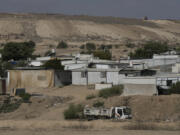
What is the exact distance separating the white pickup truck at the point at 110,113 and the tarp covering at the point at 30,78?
1679 cm

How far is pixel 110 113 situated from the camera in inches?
1220

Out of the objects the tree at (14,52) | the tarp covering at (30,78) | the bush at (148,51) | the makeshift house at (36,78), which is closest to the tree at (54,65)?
the makeshift house at (36,78)

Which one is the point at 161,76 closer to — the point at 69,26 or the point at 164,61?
the point at 164,61

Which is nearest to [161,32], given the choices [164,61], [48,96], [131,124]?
[164,61]

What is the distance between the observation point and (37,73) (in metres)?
48.5

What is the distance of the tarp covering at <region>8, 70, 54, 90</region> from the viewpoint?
4822cm

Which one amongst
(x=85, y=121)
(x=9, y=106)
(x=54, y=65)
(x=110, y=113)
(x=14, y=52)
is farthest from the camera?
(x=14, y=52)

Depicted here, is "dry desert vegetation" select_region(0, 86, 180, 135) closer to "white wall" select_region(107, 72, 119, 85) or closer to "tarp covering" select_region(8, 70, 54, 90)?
"white wall" select_region(107, 72, 119, 85)

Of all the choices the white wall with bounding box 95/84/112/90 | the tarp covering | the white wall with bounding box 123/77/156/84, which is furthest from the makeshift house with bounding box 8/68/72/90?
the white wall with bounding box 123/77/156/84

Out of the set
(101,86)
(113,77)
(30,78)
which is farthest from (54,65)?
(101,86)

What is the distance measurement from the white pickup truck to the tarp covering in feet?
55.1

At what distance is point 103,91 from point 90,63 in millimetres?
12850

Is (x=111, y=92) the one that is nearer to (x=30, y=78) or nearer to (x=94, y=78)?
(x=94, y=78)

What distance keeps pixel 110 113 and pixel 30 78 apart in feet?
62.8
